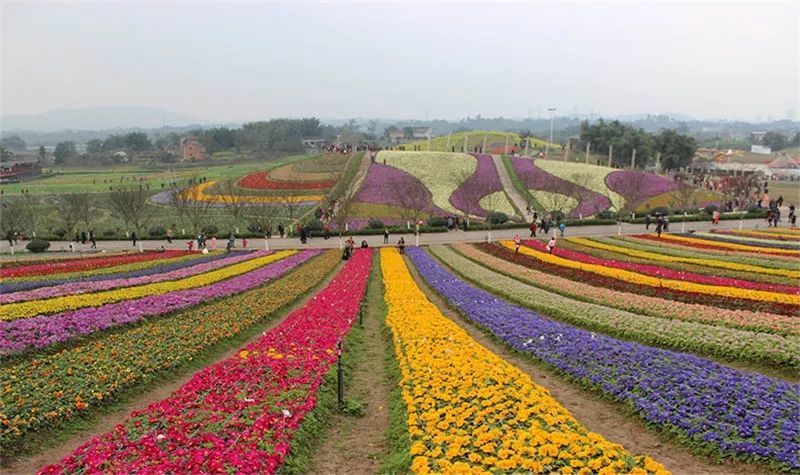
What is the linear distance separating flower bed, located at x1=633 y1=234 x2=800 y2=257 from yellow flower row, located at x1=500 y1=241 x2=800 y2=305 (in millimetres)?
10492

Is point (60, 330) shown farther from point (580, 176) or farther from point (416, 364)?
point (580, 176)

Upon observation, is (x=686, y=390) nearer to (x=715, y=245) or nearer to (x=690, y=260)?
(x=690, y=260)

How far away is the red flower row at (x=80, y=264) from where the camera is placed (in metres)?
30.3

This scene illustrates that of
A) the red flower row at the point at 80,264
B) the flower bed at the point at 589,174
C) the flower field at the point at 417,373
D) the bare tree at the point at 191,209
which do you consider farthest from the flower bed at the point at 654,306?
the flower bed at the point at 589,174

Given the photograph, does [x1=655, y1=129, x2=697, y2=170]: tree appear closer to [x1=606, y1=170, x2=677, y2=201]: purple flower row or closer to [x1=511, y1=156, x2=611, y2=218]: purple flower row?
[x1=606, y1=170, x2=677, y2=201]: purple flower row

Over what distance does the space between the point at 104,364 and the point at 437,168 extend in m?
69.1

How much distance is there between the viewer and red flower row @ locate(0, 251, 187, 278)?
99.3 feet

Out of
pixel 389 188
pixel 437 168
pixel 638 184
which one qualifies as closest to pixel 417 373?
pixel 638 184

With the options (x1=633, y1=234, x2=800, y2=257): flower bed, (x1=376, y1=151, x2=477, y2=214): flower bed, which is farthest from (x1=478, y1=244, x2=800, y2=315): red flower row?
(x1=376, y1=151, x2=477, y2=214): flower bed

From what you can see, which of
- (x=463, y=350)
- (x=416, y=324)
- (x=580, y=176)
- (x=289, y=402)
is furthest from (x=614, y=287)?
(x=580, y=176)

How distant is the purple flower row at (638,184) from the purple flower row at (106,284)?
1828 inches

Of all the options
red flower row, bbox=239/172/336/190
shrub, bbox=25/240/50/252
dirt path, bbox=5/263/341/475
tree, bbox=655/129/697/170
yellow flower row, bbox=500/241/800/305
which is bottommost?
shrub, bbox=25/240/50/252

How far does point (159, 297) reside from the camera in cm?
2245

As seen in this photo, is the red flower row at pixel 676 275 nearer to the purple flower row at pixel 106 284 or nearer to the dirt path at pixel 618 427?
the dirt path at pixel 618 427
